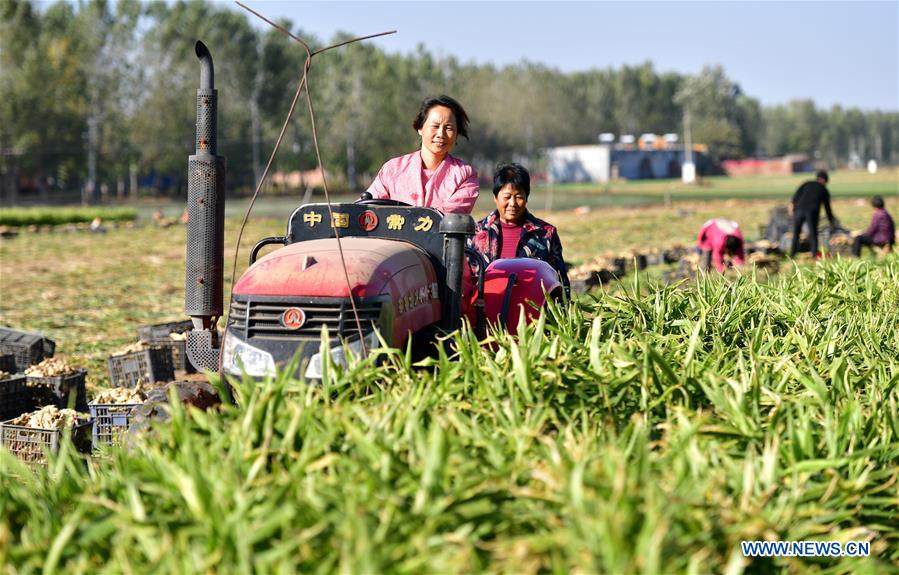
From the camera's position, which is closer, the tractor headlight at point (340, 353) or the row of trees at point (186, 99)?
the tractor headlight at point (340, 353)

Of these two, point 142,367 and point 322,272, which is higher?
point 322,272

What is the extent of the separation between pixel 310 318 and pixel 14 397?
3.65 metres

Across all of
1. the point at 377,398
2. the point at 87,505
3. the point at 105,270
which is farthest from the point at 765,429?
the point at 105,270

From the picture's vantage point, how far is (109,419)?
6406mm

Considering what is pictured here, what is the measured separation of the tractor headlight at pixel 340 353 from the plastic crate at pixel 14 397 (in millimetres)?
3573

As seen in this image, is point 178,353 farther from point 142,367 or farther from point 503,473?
point 503,473

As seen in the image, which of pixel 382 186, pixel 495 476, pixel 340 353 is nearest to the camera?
pixel 495 476

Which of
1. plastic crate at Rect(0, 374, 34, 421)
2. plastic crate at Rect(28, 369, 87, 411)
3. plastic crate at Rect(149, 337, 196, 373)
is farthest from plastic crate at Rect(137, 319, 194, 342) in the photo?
plastic crate at Rect(0, 374, 34, 421)

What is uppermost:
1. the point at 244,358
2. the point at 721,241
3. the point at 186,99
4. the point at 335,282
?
the point at 186,99

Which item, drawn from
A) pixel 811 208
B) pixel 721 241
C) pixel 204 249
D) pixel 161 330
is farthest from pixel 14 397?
pixel 811 208

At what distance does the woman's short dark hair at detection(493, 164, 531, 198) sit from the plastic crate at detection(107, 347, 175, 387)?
122 inches

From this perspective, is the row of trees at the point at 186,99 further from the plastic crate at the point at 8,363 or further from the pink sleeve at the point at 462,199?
the pink sleeve at the point at 462,199

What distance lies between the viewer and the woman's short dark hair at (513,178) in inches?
289

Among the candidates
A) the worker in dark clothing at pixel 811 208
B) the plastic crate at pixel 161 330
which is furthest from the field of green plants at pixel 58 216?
the plastic crate at pixel 161 330
